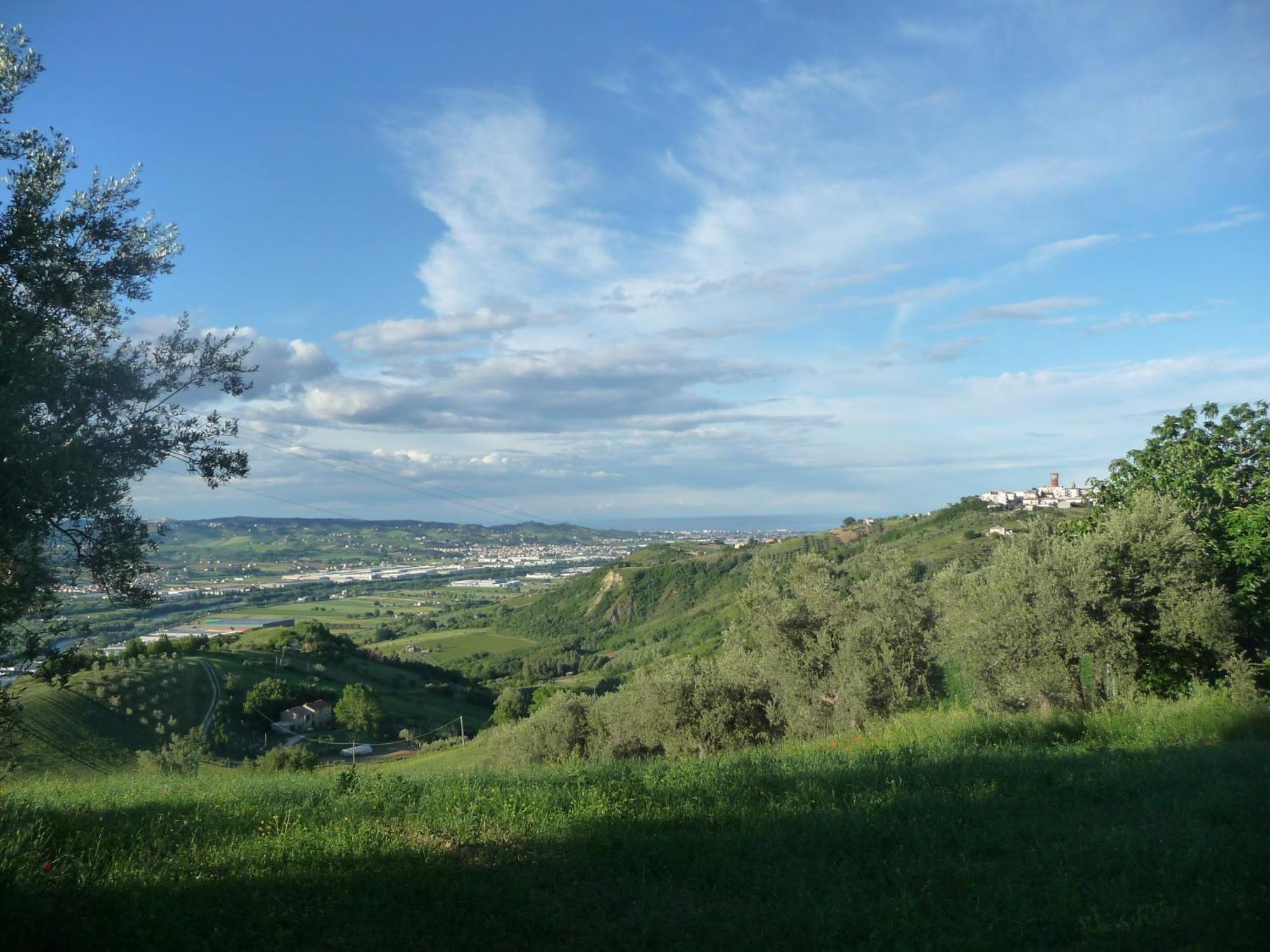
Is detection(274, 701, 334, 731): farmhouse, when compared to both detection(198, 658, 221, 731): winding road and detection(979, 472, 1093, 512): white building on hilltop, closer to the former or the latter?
detection(198, 658, 221, 731): winding road

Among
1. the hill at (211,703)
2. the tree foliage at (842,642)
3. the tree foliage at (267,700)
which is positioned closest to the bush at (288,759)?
the hill at (211,703)

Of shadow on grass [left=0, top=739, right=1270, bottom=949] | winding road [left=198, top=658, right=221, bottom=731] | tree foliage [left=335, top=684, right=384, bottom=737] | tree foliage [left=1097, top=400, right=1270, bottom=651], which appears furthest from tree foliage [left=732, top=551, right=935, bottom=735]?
tree foliage [left=335, top=684, right=384, bottom=737]

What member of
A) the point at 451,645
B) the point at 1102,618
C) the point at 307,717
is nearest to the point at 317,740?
the point at 307,717

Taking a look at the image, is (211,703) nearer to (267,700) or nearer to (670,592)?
(267,700)

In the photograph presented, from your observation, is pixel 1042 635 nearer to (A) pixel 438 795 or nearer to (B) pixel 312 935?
(A) pixel 438 795

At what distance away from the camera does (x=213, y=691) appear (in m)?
57.9

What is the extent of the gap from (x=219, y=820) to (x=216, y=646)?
256 feet

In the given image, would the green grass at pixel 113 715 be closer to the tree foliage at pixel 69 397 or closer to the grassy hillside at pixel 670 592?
the tree foliage at pixel 69 397

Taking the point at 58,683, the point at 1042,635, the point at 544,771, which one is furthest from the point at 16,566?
the point at 1042,635

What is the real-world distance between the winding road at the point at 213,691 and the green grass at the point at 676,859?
49.8m

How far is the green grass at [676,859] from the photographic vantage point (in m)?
5.41

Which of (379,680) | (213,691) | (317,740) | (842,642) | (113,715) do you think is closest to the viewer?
(842,642)

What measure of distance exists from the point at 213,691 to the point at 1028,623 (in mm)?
61593

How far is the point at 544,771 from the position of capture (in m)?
10.8
